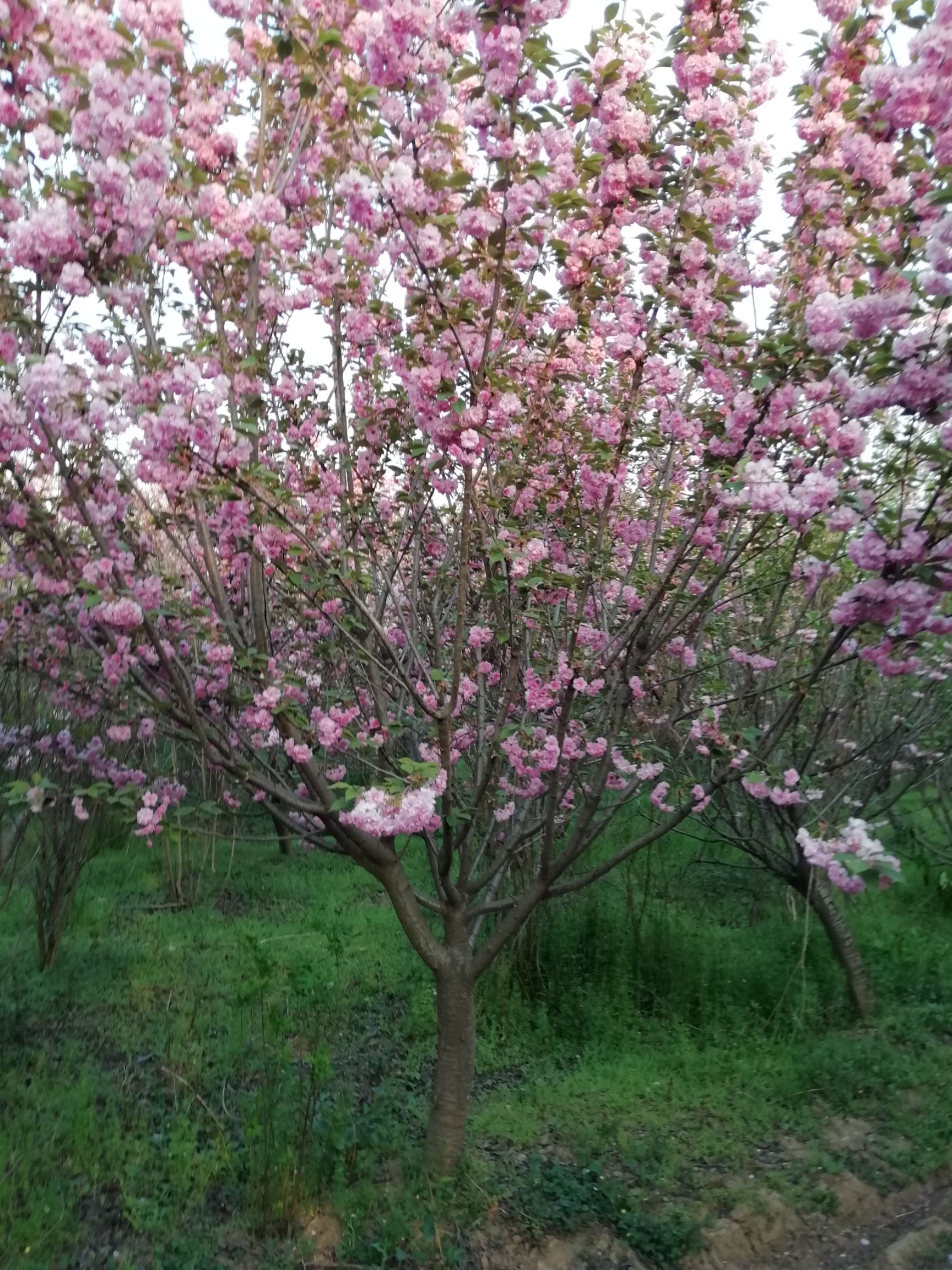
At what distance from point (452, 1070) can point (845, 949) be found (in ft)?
9.63

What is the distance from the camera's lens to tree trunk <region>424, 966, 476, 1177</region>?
3.62m

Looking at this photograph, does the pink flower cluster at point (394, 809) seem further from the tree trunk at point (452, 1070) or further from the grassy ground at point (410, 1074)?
the grassy ground at point (410, 1074)

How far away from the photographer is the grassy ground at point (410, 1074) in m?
3.41

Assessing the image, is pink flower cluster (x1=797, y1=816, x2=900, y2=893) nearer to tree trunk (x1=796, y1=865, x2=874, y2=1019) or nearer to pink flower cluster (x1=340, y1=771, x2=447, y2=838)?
pink flower cluster (x1=340, y1=771, x2=447, y2=838)

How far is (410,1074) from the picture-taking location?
4.70 metres

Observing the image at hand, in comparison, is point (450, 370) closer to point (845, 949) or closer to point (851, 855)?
point (851, 855)

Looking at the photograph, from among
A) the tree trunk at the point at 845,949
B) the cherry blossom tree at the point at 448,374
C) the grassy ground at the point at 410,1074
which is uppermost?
the cherry blossom tree at the point at 448,374

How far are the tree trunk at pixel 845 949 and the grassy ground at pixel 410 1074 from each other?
17 cm

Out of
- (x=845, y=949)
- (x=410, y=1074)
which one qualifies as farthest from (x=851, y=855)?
(x=845, y=949)

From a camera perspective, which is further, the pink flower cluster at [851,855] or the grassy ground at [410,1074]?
the grassy ground at [410,1074]

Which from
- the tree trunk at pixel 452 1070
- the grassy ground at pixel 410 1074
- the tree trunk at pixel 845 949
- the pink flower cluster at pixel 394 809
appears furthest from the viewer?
the tree trunk at pixel 845 949

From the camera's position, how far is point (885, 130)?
256 centimetres

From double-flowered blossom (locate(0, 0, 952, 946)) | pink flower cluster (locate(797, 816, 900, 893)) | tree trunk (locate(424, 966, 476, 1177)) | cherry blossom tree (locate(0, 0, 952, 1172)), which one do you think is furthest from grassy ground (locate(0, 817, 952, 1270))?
pink flower cluster (locate(797, 816, 900, 893))

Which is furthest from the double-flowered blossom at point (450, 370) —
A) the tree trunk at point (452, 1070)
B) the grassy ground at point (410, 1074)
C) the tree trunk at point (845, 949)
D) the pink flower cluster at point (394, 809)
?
the tree trunk at point (845, 949)
